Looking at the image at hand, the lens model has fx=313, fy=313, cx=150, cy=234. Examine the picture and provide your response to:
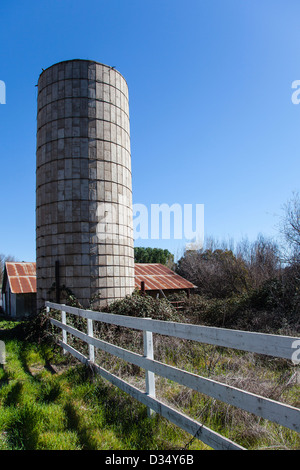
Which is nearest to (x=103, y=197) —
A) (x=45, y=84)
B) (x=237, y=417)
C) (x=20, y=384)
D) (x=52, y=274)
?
(x=52, y=274)

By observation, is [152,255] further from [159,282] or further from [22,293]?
[159,282]

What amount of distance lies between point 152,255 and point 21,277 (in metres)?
27.3

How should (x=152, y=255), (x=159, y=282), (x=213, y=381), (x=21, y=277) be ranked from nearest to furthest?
(x=213, y=381)
(x=159, y=282)
(x=21, y=277)
(x=152, y=255)

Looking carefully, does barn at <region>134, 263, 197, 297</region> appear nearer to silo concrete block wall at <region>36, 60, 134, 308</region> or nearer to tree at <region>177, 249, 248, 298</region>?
tree at <region>177, 249, 248, 298</region>

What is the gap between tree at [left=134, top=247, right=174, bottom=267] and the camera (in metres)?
44.8

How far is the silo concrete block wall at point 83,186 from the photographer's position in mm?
9078

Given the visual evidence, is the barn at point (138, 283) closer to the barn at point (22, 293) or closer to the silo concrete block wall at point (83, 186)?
the barn at point (22, 293)

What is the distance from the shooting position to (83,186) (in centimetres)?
917

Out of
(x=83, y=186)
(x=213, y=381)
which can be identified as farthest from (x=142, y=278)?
(x=213, y=381)

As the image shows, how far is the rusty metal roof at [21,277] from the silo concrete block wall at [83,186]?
8.25 metres

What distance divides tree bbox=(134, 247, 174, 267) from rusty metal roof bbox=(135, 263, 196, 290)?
2571cm

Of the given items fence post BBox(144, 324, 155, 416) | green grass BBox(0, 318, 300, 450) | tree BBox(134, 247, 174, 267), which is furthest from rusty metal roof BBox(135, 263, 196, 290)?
tree BBox(134, 247, 174, 267)

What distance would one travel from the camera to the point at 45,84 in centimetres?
1012
